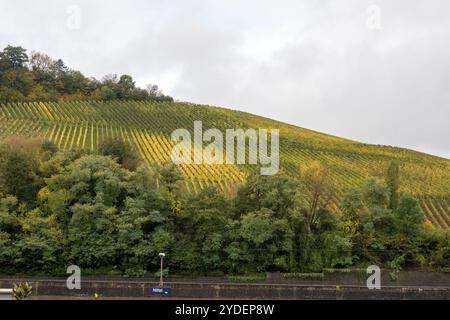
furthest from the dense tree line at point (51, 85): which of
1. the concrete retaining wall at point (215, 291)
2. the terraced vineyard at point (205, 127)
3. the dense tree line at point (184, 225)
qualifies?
the concrete retaining wall at point (215, 291)

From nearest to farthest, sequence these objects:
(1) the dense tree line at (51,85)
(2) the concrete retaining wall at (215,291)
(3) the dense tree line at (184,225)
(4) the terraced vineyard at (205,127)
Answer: (2) the concrete retaining wall at (215,291), (3) the dense tree line at (184,225), (4) the terraced vineyard at (205,127), (1) the dense tree line at (51,85)

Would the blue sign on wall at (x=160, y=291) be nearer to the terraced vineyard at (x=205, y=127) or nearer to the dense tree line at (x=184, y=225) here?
the dense tree line at (x=184, y=225)

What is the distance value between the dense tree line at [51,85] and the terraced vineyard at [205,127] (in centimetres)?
668

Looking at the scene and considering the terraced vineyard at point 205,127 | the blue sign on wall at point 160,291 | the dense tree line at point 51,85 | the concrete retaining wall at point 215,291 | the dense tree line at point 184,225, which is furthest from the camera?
the dense tree line at point 51,85

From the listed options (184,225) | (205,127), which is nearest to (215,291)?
(184,225)

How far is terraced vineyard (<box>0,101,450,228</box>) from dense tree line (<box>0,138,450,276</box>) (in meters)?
8.25

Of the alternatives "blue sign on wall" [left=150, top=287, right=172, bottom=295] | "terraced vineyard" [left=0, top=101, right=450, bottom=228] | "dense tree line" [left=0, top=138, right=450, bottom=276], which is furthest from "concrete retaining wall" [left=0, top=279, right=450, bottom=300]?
"terraced vineyard" [left=0, top=101, right=450, bottom=228]

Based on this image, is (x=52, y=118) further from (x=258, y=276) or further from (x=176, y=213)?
(x=258, y=276)

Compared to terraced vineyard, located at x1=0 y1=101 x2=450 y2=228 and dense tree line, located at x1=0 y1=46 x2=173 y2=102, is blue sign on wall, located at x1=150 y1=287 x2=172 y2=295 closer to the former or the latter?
terraced vineyard, located at x1=0 y1=101 x2=450 y2=228

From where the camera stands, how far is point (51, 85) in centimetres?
9562

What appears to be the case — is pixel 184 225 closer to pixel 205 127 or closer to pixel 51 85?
pixel 205 127

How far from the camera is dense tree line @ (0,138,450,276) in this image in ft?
120

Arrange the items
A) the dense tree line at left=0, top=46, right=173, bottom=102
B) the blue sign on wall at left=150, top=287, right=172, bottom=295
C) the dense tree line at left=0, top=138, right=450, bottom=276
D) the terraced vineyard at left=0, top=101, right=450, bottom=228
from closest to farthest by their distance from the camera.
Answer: the blue sign on wall at left=150, top=287, right=172, bottom=295 < the dense tree line at left=0, top=138, right=450, bottom=276 < the terraced vineyard at left=0, top=101, right=450, bottom=228 < the dense tree line at left=0, top=46, right=173, bottom=102

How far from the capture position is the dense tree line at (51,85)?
281 feet
